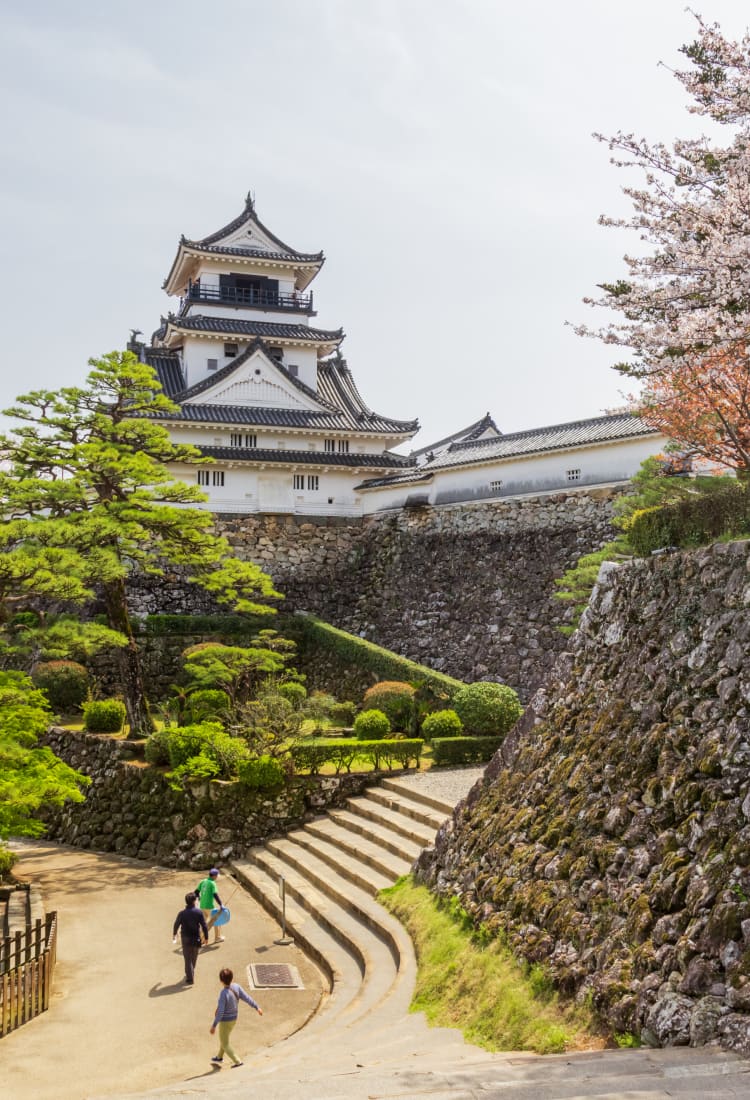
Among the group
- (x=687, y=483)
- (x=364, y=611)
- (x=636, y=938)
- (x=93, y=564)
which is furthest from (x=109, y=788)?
(x=636, y=938)

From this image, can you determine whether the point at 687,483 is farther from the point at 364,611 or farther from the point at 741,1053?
the point at 364,611

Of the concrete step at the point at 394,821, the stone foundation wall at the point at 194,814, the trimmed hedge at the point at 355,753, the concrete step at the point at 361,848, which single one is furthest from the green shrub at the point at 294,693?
the concrete step at the point at 361,848

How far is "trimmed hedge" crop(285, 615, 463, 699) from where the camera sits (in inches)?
854

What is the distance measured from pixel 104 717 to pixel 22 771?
743cm

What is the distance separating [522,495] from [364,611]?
6384mm

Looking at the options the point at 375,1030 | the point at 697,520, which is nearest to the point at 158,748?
the point at 375,1030

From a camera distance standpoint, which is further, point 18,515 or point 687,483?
point 18,515

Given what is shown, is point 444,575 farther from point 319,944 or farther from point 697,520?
point 697,520

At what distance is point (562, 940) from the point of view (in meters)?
8.00

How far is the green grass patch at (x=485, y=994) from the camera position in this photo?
7.17 m

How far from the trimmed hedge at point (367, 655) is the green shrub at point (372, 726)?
7.22ft

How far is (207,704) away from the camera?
20.7m

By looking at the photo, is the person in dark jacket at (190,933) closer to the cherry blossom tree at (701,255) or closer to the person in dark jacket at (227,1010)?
the person in dark jacket at (227,1010)

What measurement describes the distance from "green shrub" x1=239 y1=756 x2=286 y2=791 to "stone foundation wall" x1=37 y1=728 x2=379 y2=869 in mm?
190
